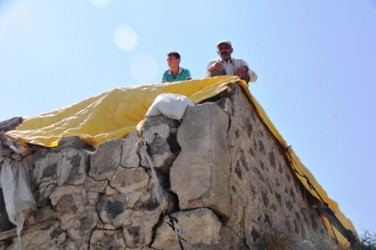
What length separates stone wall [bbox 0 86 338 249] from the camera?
13.7 feet

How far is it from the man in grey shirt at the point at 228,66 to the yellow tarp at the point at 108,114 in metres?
0.68

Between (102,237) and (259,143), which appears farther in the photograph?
(259,143)

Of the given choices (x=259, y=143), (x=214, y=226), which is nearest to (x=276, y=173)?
(x=259, y=143)

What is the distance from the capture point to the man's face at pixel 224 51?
643 cm

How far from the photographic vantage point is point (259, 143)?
5.59m

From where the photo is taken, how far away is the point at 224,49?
6.43m

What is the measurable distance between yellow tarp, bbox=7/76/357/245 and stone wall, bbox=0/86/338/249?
133mm

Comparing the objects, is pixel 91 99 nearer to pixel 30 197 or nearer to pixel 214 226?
pixel 30 197

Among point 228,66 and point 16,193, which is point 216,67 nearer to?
point 228,66

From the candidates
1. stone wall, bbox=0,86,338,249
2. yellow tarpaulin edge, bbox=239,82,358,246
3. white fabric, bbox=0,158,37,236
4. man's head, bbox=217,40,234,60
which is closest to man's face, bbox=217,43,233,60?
man's head, bbox=217,40,234,60

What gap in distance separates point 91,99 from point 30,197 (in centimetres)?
134

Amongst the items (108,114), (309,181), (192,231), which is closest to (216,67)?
(108,114)

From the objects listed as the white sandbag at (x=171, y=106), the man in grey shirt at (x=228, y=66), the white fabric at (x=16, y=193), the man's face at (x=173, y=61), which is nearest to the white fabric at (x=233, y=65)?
the man in grey shirt at (x=228, y=66)

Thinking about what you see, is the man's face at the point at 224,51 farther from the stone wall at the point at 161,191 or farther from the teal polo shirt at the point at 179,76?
the stone wall at the point at 161,191
